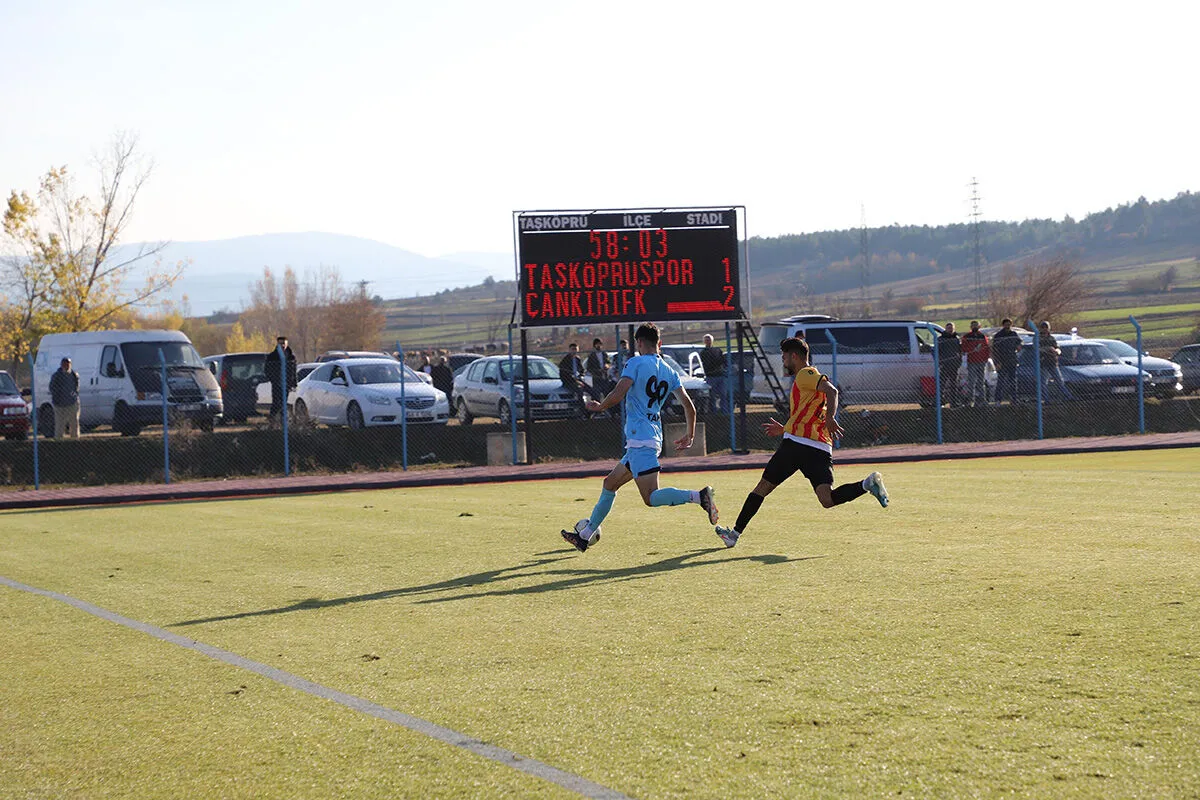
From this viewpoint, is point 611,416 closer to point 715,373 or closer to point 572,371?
point 572,371

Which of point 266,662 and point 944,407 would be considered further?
point 944,407

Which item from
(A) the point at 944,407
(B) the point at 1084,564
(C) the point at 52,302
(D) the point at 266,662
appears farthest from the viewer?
(C) the point at 52,302

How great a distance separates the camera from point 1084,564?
9.28 metres

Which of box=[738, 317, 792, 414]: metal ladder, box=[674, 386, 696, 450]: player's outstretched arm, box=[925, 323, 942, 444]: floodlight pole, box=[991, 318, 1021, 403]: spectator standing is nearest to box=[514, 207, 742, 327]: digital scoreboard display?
Result: box=[738, 317, 792, 414]: metal ladder

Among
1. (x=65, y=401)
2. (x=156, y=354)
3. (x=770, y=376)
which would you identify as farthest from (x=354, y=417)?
(x=770, y=376)

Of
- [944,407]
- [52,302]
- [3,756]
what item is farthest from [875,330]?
[52,302]

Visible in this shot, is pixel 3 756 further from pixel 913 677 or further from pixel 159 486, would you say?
pixel 159 486

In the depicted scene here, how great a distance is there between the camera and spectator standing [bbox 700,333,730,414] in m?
26.8

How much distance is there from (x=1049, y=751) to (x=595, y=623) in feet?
11.4

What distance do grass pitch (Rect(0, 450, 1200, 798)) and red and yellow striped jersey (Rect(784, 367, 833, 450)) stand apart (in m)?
0.91

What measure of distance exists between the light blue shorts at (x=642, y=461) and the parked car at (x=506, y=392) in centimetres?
1503

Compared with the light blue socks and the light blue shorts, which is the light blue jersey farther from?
the light blue socks

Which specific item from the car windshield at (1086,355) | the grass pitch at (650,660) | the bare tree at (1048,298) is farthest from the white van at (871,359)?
the bare tree at (1048,298)

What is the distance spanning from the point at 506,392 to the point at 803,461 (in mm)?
17247
